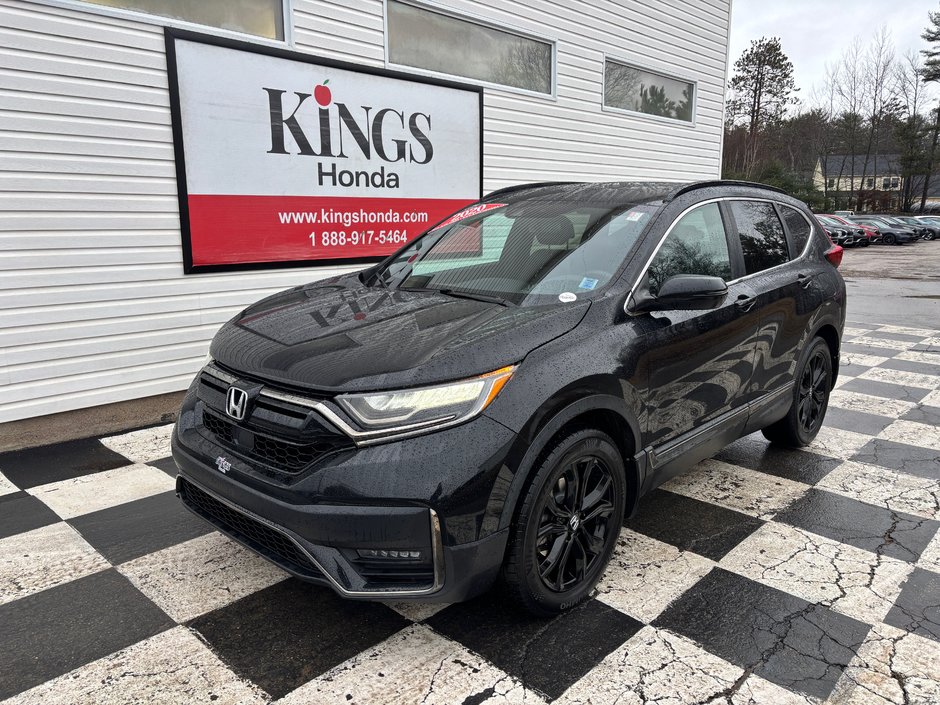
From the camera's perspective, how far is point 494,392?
7.39 ft

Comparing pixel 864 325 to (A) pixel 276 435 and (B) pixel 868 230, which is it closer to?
(A) pixel 276 435

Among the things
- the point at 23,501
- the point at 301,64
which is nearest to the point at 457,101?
the point at 301,64

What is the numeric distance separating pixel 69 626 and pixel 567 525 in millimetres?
1959

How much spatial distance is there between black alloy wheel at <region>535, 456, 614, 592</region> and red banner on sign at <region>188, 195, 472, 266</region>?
3.80m

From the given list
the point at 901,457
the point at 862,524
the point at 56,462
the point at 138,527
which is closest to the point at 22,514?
the point at 138,527

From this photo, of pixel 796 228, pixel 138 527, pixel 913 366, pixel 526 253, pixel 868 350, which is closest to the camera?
pixel 526 253

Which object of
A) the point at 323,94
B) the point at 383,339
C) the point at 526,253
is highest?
the point at 323,94

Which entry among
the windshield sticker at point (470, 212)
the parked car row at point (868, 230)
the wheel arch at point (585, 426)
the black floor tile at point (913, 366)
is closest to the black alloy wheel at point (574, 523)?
the wheel arch at point (585, 426)

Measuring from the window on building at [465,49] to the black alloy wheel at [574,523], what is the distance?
516 centimetres

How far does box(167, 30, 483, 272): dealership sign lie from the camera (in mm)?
5176

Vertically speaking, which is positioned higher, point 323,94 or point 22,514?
point 323,94

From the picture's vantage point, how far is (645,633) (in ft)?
8.33

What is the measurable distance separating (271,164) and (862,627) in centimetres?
511

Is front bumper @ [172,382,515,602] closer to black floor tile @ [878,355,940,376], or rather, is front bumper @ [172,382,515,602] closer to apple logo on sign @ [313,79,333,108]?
apple logo on sign @ [313,79,333,108]
